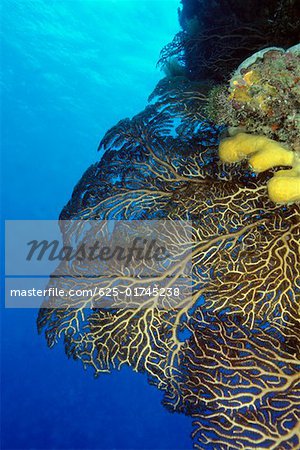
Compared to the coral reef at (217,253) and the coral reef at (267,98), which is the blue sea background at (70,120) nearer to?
the coral reef at (217,253)

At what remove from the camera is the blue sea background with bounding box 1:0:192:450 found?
27031mm

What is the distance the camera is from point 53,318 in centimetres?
423

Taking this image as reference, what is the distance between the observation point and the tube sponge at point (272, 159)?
2.71 meters

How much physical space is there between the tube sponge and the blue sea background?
27.3 meters

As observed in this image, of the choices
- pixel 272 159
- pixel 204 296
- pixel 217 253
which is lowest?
pixel 204 296

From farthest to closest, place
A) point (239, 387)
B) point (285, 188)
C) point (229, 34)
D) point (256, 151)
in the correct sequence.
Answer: point (229, 34) < point (239, 387) < point (256, 151) < point (285, 188)

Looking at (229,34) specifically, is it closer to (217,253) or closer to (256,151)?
(256,151)

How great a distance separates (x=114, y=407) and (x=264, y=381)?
1138 inches

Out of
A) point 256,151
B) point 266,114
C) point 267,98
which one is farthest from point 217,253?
point 267,98

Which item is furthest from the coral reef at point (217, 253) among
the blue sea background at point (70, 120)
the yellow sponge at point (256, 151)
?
the blue sea background at point (70, 120)

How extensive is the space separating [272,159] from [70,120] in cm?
4255

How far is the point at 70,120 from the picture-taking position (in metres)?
42.2

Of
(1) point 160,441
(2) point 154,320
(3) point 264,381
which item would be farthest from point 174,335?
(1) point 160,441

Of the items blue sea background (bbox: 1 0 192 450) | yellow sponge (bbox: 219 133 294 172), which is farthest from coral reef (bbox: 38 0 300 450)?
A: blue sea background (bbox: 1 0 192 450)
